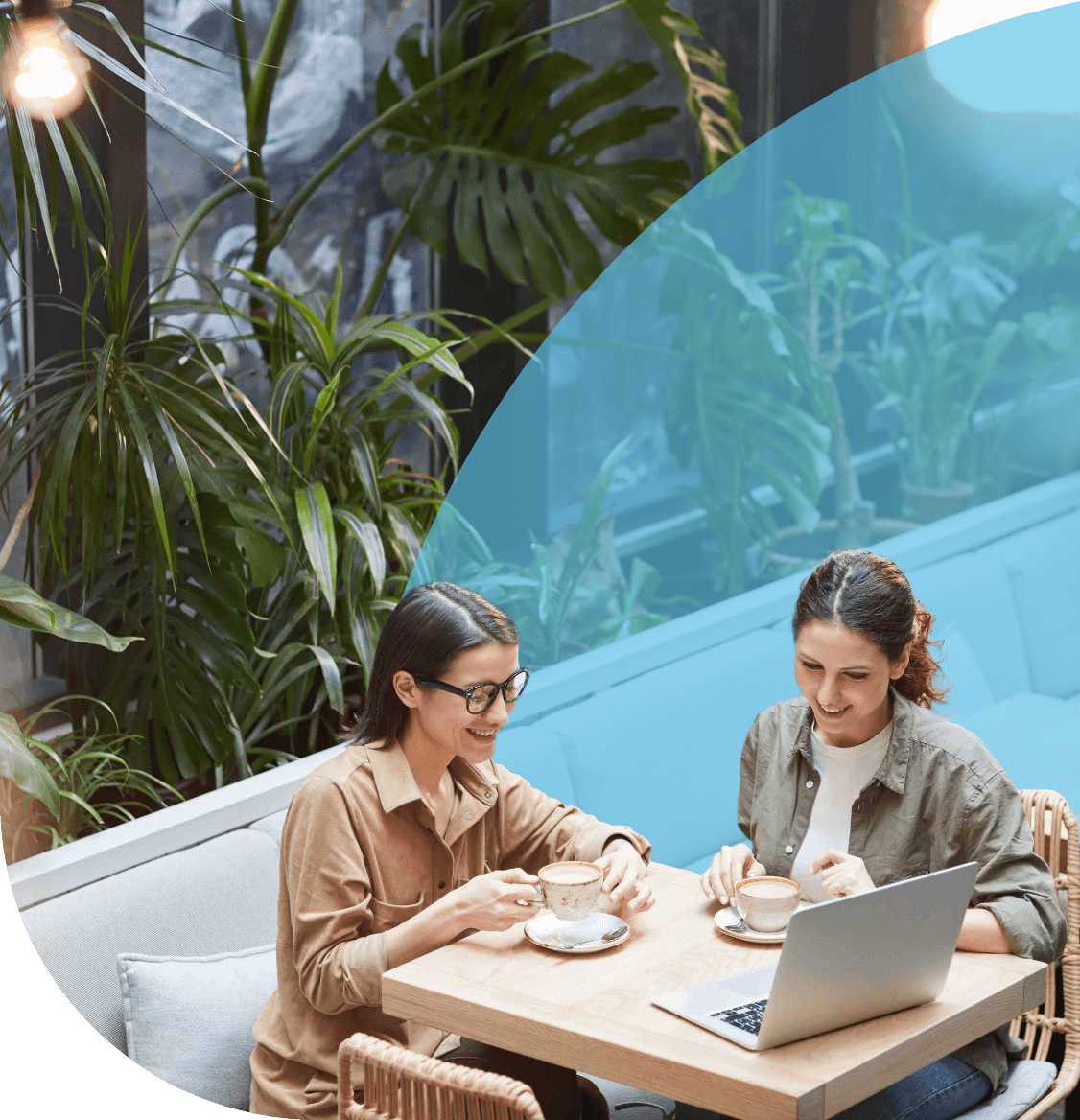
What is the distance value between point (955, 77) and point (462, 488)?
1.16 m

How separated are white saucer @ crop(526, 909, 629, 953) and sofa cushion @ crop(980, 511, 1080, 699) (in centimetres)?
82

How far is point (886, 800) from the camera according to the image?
190 centimetres

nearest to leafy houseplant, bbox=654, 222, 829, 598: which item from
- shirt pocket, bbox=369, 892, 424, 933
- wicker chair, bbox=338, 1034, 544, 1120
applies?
shirt pocket, bbox=369, 892, 424, 933

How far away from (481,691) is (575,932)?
12.6 inches

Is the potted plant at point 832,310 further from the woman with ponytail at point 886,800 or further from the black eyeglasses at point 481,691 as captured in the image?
the black eyeglasses at point 481,691

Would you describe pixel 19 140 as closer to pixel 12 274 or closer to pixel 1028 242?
pixel 12 274

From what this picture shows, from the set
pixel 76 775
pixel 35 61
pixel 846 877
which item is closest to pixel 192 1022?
pixel 76 775

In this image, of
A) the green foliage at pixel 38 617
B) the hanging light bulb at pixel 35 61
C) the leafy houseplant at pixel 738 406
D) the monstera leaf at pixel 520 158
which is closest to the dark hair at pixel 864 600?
the leafy houseplant at pixel 738 406

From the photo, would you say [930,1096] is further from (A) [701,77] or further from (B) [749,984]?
(A) [701,77]

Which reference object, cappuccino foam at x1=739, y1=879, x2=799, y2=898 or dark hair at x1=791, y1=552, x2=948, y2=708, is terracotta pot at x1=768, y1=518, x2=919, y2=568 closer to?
dark hair at x1=791, y1=552, x2=948, y2=708

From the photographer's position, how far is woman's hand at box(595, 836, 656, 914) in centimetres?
184

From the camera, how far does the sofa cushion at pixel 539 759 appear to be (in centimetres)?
261

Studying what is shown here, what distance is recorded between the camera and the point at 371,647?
3096mm


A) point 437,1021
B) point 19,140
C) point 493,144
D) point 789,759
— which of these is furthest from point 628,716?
point 493,144
